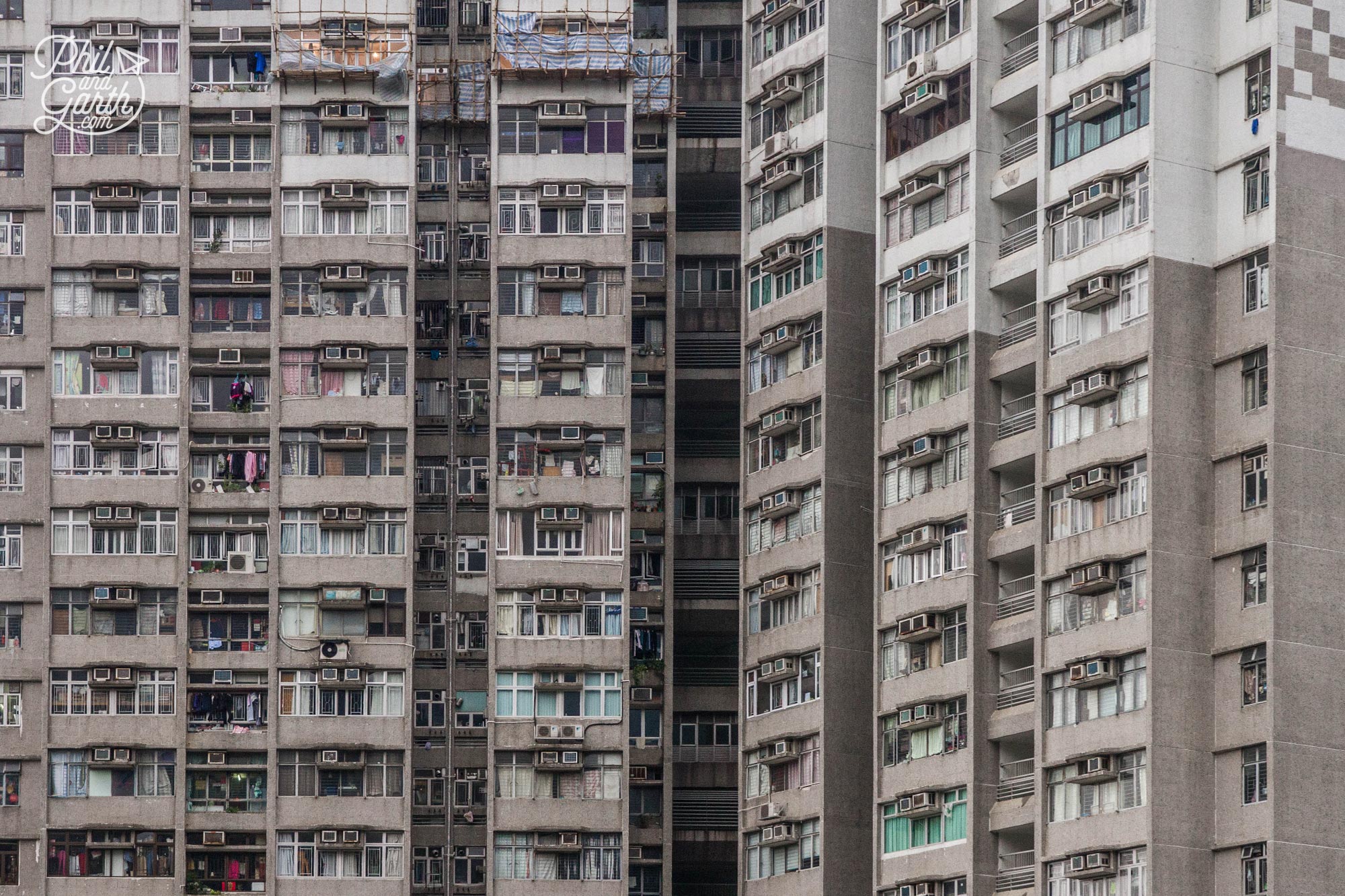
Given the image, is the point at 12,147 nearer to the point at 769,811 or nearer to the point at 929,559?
the point at 769,811

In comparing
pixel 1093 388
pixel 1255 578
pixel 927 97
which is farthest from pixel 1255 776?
pixel 927 97

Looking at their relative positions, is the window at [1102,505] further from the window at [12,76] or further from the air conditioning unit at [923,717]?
the window at [12,76]

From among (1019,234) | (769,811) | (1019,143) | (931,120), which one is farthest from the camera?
(769,811)

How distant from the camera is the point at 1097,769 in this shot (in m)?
74.0

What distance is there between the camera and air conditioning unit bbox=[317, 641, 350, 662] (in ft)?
293

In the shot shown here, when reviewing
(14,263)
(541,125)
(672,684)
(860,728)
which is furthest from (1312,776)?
(14,263)

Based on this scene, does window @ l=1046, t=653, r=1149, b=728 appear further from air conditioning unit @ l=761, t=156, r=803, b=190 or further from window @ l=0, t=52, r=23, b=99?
window @ l=0, t=52, r=23, b=99

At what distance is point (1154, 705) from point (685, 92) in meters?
30.9

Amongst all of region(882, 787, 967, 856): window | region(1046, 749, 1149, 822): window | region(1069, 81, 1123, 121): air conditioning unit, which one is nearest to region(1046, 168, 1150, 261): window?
region(1069, 81, 1123, 121): air conditioning unit

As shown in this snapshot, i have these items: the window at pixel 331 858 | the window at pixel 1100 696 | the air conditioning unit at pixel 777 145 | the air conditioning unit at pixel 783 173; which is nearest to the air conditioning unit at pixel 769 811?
the window at pixel 331 858

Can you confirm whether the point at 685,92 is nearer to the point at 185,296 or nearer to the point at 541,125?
the point at 541,125

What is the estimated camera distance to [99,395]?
90.9m

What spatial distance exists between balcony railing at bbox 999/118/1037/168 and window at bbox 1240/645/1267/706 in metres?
14.8

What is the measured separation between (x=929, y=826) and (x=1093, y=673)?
7703 millimetres
